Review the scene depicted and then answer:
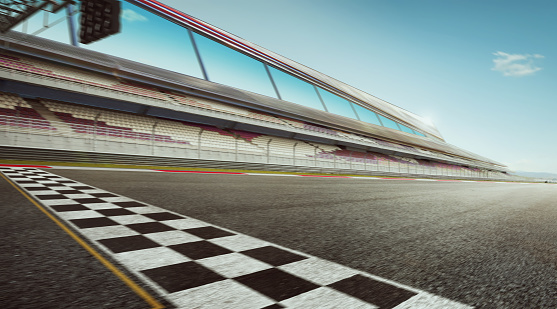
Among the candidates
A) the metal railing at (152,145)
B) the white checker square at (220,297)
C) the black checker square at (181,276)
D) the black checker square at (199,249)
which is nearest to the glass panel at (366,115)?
the metal railing at (152,145)

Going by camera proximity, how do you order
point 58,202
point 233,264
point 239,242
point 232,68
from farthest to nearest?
point 232,68 → point 58,202 → point 239,242 → point 233,264

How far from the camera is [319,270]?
4.94ft

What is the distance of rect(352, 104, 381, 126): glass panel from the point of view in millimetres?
41031

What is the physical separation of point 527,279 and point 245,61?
3030cm

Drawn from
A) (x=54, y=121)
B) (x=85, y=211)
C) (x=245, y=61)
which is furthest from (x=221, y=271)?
(x=245, y=61)

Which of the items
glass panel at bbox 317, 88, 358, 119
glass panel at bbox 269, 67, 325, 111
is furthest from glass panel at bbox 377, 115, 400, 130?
glass panel at bbox 269, 67, 325, 111

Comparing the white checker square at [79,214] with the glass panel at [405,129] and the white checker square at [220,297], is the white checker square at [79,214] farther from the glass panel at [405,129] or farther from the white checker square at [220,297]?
the glass panel at [405,129]

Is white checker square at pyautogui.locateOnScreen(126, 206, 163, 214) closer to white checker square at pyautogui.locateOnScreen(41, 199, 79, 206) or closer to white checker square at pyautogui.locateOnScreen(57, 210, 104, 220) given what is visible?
white checker square at pyautogui.locateOnScreen(57, 210, 104, 220)

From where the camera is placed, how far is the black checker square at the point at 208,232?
2.12 metres

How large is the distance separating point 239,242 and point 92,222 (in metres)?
1.30

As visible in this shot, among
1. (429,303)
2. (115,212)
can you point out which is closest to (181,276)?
(429,303)

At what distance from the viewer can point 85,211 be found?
2.83 metres

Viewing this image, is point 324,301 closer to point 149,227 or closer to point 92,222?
point 149,227

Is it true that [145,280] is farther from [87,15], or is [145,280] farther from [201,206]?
[87,15]
